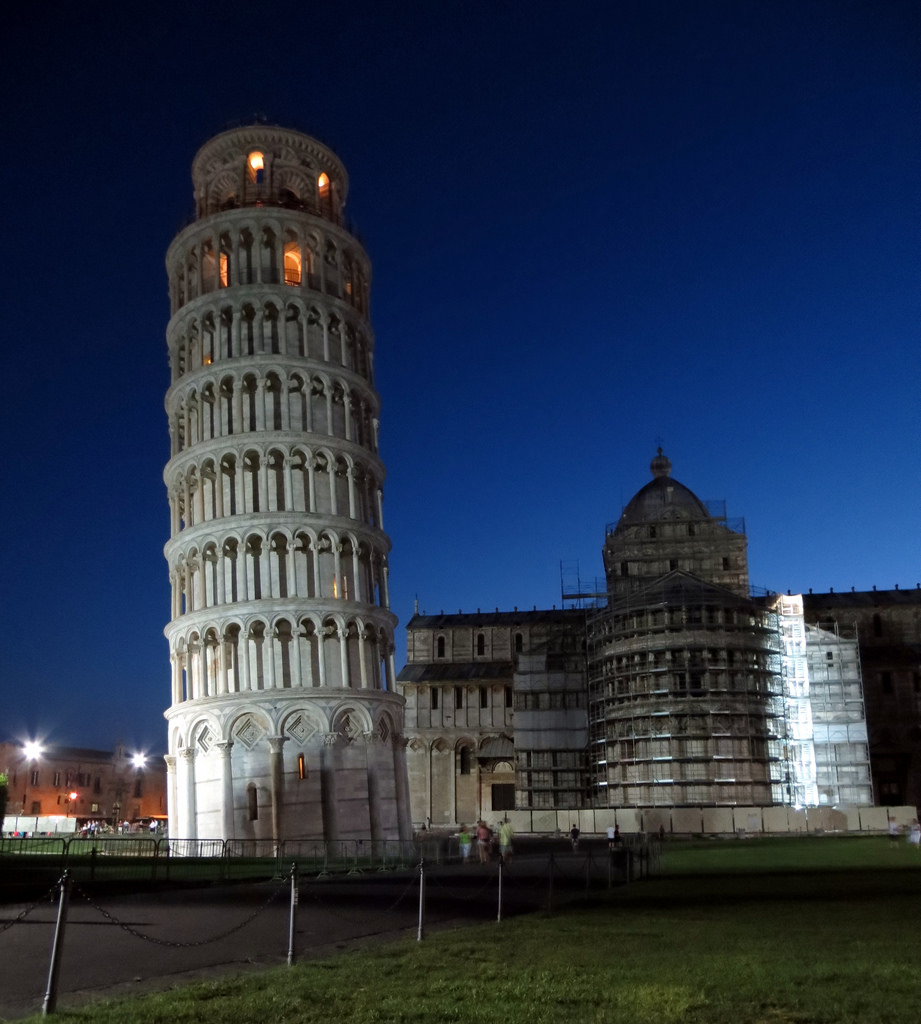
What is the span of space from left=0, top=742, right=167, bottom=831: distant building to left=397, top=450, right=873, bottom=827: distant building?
33378 mm

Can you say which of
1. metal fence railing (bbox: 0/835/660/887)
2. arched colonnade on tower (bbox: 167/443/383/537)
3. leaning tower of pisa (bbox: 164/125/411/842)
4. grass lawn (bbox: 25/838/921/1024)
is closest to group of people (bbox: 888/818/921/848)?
metal fence railing (bbox: 0/835/660/887)

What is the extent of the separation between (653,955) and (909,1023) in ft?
14.2

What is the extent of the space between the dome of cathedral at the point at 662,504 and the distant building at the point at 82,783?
51379mm

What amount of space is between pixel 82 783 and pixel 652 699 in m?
72.0

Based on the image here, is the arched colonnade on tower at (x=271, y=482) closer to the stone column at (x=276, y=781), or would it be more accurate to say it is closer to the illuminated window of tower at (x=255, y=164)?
the stone column at (x=276, y=781)

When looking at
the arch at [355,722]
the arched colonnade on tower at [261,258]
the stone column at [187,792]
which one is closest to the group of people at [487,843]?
the arch at [355,722]

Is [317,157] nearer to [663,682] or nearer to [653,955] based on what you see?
[663,682]

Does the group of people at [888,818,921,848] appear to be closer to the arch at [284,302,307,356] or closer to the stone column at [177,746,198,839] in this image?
the stone column at [177,746,198,839]

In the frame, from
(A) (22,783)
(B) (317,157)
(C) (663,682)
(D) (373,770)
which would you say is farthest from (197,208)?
(A) (22,783)

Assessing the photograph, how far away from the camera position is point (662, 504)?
93.2m

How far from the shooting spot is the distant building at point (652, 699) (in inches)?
2721

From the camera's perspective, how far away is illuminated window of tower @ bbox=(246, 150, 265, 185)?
58844 mm

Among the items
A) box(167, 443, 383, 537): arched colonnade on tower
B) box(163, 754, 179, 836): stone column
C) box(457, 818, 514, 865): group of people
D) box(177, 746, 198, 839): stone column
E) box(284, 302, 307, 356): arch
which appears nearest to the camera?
box(457, 818, 514, 865): group of people

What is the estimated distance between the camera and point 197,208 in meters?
60.2
